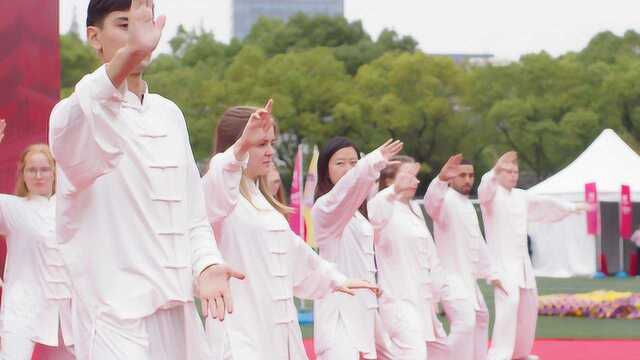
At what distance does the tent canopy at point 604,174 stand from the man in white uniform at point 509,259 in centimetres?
1383

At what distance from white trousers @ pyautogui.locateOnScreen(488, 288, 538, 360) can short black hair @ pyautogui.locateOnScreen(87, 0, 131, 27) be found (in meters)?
9.20

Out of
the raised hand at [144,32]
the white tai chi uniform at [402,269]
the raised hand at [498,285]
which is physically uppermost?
the raised hand at [144,32]

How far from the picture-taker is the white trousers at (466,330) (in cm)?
1169

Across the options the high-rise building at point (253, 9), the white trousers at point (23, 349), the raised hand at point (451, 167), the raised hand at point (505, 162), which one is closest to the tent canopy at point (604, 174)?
the raised hand at point (505, 162)

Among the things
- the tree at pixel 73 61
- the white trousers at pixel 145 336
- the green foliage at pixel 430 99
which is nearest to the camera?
the white trousers at pixel 145 336

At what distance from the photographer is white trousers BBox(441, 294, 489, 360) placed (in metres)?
11.7

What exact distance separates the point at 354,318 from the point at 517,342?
4917 millimetres

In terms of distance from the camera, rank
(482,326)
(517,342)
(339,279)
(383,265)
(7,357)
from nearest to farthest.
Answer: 1. (339,279)
2. (7,357)
3. (383,265)
4. (482,326)
5. (517,342)

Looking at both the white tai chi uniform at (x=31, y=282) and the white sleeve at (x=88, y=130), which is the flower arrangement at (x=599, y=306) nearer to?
the white tai chi uniform at (x=31, y=282)

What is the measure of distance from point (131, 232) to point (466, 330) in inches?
301

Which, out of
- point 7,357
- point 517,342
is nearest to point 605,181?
point 517,342

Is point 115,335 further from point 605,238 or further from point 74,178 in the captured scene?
point 605,238

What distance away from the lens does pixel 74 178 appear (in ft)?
14.6

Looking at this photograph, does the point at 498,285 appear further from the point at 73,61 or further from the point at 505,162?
the point at 73,61
